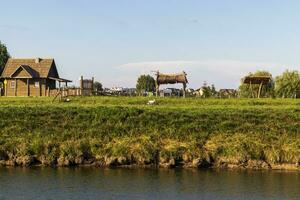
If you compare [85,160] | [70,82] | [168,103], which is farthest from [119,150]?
[70,82]

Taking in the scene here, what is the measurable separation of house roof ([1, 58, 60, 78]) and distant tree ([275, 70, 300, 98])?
1549 inches

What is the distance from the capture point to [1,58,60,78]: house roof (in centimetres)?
8094

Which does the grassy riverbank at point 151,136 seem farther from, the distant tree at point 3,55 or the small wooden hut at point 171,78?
the distant tree at point 3,55

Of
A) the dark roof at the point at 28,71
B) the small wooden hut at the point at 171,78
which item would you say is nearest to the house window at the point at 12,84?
the dark roof at the point at 28,71

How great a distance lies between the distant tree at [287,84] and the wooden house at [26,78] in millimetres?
39548

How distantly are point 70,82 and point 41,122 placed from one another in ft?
136

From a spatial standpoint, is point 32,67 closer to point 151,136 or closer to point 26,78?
point 26,78

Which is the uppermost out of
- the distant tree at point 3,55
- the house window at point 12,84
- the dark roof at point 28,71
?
the distant tree at point 3,55

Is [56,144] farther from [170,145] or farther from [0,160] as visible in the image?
[170,145]

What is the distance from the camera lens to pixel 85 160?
37.2m

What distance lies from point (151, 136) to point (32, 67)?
4718 centimetres

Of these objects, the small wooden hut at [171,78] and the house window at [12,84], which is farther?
the house window at [12,84]

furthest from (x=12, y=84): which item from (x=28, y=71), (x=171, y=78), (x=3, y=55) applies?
(x=3, y=55)

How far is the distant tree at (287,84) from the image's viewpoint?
98.4 meters
